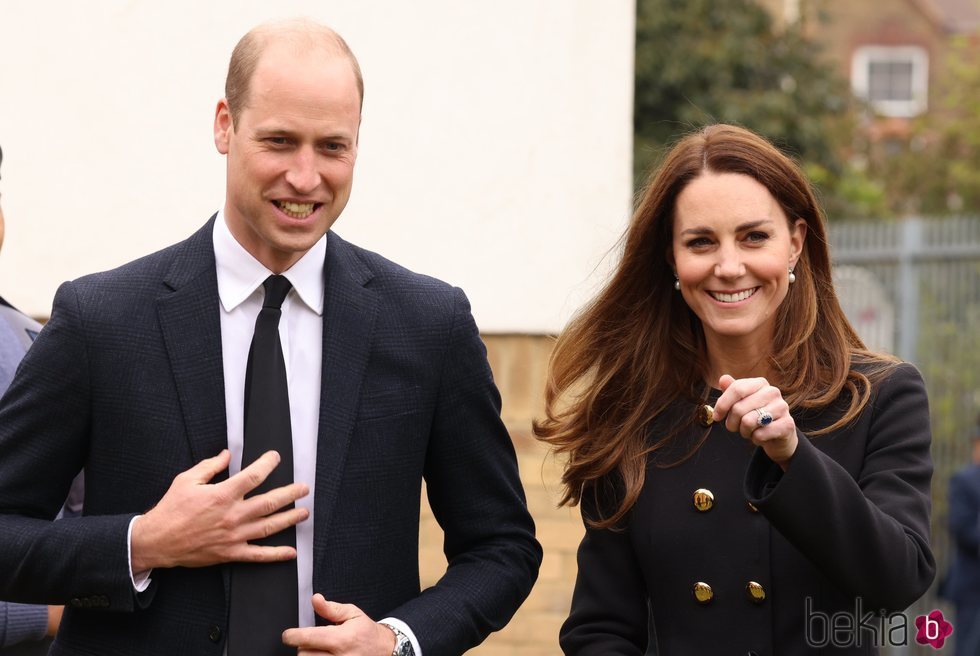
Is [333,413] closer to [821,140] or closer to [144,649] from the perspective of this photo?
[144,649]

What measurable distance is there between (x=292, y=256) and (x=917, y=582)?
1.51m

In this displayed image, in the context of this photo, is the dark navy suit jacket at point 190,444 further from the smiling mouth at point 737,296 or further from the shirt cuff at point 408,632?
the smiling mouth at point 737,296

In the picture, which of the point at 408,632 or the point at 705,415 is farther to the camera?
the point at 705,415

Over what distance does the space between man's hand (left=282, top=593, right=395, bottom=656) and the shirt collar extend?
658 millimetres

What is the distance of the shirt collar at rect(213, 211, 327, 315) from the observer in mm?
3387

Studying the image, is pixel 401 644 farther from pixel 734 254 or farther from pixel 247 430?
pixel 734 254

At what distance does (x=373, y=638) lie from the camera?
3223mm

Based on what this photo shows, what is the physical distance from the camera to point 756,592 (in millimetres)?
3465

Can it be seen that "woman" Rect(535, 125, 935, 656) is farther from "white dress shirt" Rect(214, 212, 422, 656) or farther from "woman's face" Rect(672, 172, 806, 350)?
"white dress shirt" Rect(214, 212, 422, 656)

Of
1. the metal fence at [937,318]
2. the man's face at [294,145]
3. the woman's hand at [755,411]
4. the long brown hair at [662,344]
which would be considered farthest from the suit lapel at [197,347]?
the metal fence at [937,318]

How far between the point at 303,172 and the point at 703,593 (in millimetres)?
1295

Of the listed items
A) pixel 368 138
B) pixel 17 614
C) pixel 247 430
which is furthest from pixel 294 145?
pixel 368 138

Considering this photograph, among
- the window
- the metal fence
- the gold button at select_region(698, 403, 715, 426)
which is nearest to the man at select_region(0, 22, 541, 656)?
the gold button at select_region(698, 403, 715, 426)

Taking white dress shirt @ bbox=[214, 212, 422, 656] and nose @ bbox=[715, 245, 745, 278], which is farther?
nose @ bbox=[715, 245, 745, 278]
